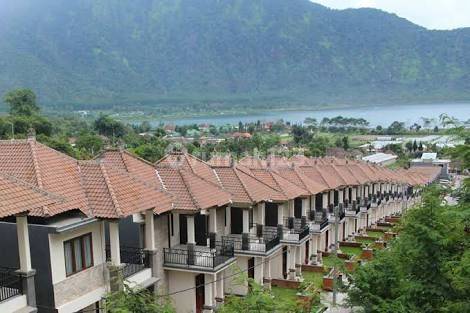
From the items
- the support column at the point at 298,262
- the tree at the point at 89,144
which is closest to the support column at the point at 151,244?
the support column at the point at 298,262

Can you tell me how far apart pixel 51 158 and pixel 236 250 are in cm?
1173

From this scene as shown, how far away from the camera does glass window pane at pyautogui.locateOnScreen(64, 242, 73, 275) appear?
1549 centimetres

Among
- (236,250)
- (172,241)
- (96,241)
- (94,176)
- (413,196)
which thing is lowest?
(413,196)

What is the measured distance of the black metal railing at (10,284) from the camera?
1349 centimetres

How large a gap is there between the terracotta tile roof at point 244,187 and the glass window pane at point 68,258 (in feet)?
35.4

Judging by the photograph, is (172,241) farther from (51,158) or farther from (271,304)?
(271,304)

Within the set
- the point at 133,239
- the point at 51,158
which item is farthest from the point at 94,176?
the point at 133,239

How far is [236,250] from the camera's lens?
84.1 feet

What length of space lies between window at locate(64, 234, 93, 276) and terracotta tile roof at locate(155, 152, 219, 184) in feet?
27.7

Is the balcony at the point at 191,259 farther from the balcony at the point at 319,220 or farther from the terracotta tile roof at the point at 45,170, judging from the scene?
the balcony at the point at 319,220

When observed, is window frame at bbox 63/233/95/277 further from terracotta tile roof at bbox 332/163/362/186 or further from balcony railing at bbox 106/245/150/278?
terracotta tile roof at bbox 332/163/362/186

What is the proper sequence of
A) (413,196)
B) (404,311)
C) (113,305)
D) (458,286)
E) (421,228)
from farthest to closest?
(413,196), (421,228), (404,311), (458,286), (113,305)

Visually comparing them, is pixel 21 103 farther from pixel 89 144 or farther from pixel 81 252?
pixel 81 252

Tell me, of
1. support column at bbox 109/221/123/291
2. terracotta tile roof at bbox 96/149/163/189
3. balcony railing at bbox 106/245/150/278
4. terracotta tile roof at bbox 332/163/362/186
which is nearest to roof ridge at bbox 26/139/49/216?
support column at bbox 109/221/123/291
